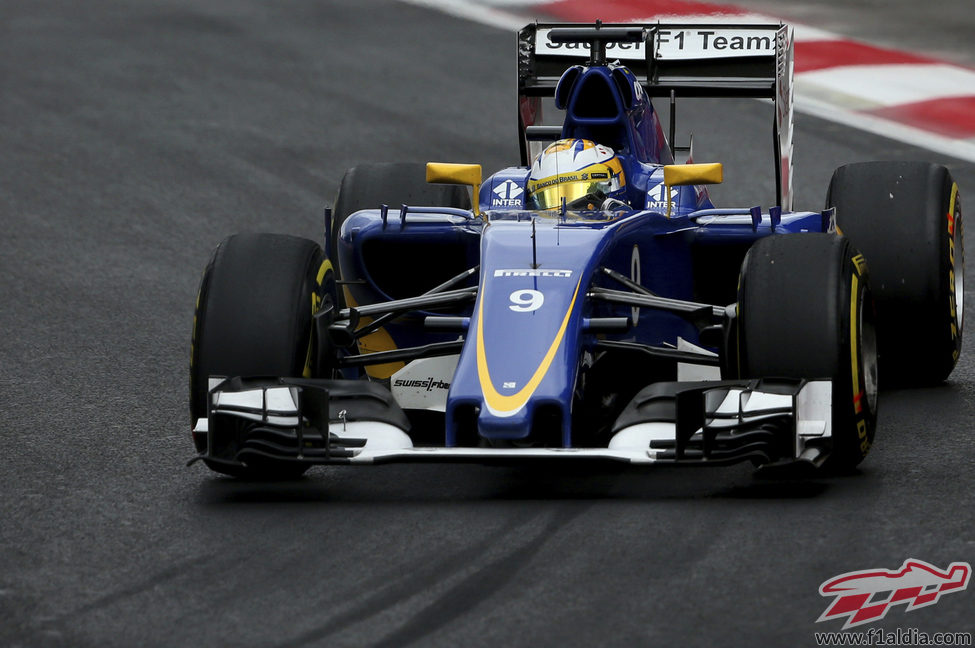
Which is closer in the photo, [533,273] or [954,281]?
[533,273]

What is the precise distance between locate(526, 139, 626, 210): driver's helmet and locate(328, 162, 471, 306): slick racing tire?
1156mm

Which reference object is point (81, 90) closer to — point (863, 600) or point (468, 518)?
point (468, 518)

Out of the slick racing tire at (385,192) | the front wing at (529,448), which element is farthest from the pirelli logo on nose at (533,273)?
the slick racing tire at (385,192)

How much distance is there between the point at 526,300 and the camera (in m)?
6.84

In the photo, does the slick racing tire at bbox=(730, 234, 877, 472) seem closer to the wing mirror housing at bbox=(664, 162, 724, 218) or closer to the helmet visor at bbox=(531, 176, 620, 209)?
the wing mirror housing at bbox=(664, 162, 724, 218)

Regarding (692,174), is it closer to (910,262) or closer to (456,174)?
(456,174)

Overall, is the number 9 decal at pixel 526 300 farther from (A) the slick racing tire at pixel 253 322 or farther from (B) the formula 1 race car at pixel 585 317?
(A) the slick racing tire at pixel 253 322

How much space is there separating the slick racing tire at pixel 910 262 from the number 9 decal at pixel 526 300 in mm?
2161

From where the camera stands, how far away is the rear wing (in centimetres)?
953

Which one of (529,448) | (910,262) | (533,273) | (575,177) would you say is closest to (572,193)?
(575,177)

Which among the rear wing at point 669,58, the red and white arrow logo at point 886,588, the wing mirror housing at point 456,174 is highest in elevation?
the rear wing at point 669,58

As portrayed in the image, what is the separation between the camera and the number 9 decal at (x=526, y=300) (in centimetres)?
680

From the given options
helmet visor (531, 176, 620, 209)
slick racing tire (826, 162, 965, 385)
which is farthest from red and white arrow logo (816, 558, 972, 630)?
slick racing tire (826, 162, 965, 385)

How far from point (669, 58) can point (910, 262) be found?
6.72 feet
